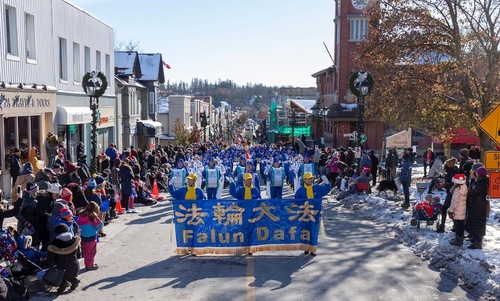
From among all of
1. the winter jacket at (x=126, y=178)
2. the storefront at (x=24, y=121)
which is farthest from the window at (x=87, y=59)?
the winter jacket at (x=126, y=178)

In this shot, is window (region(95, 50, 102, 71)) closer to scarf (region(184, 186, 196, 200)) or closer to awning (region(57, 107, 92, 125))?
awning (region(57, 107, 92, 125))

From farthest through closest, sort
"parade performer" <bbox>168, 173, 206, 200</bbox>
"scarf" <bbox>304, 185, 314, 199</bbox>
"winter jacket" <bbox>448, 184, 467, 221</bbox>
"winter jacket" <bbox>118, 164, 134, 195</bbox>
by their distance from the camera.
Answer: "winter jacket" <bbox>118, 164, 134, 195</bbox>
"scarf" <bbox>304, 185, 314, 199</bbox>
"parade performer" <bbox>168, 173, 206, 200</bbox>
"winter jacket" <bbox>448, 184, 467, 221</bbox>

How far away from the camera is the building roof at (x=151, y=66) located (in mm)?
45266

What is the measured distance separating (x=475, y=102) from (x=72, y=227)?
15233 millimetres

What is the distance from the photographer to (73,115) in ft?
75.8

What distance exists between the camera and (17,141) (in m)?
18.1

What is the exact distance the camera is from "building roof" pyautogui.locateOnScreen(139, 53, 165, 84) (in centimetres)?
4527

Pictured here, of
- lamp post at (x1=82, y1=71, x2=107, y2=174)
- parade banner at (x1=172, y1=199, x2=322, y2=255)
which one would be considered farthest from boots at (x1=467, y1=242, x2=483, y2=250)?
lamp post at (x1=82, y1=71, x2=107, y2=174)

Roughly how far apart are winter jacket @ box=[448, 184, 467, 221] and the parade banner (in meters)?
2.92

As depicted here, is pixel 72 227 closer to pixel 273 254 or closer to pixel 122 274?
pixel 122 274

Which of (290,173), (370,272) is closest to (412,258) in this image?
(370,272)

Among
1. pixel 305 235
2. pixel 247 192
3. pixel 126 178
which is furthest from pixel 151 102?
pixel 305 235

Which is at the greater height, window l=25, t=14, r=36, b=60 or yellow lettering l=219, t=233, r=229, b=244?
window l=25, t=14, r=36, b=60

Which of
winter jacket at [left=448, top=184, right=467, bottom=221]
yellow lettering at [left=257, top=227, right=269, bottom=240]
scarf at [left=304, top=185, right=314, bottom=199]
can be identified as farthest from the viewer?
scarf at [left=304, top=185, right=314, bottom=199]
